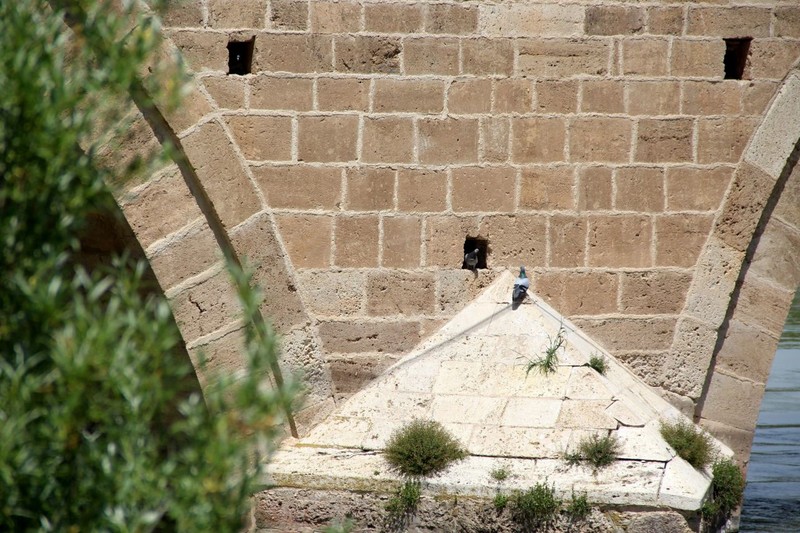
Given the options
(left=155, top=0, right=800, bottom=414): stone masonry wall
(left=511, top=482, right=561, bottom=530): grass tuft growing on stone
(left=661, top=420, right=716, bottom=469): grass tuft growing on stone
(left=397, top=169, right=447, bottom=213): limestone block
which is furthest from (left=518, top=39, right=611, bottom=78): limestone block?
(left=511, top=482, right=561, bottom=530): grass tuft growing on stone

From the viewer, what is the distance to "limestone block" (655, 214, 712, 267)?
21.1 feet

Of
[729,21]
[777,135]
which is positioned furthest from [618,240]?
[729,21]

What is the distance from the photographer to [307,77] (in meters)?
6.20

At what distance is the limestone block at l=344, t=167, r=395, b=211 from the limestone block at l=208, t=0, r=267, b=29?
35.0 inches

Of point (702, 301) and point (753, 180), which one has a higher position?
point (753, 180)

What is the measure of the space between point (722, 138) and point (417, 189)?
1.66 m

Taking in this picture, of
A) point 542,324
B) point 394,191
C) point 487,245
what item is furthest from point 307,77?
point 542,324

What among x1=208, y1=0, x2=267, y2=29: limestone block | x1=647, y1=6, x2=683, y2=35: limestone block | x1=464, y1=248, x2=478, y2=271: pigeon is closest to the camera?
x1=208, y1=0, x2=267, y2=29: limestone block

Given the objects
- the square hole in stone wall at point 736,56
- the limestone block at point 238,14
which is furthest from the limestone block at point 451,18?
the square hole in stone wall at point 736,56

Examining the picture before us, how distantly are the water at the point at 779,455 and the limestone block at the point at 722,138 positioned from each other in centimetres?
246

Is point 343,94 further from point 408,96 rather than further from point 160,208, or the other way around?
point 160,208

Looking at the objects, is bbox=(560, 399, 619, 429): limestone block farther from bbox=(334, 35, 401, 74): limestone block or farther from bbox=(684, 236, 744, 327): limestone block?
bbox=(334, 35, 401, 74): limestone block

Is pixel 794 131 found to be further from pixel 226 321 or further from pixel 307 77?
pixel 226 321

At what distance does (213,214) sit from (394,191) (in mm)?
936
